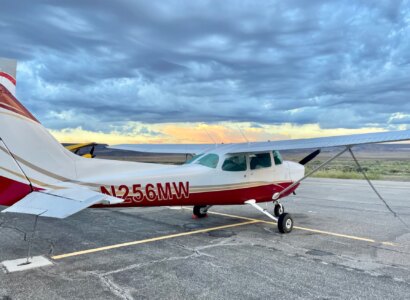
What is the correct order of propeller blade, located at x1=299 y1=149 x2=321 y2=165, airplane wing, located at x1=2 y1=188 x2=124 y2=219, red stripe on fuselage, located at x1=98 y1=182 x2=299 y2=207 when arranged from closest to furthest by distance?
1. airplane wing, located at x1=2 y1=188 x2=124 y2=219
2. red stripe on fuselage, located at x1=98 y1=182 x2=299 y2=207
3. propeller blade, located at x1=299 y1=149 x2=321 y2=165

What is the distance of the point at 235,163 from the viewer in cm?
944

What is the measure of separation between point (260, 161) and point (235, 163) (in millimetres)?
895

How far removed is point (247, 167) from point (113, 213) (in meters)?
5.28

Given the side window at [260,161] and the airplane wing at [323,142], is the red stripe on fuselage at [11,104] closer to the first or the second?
the airplane wing at [323,142]

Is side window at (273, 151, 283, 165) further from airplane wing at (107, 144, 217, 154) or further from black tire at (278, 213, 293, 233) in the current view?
black tire at (278, 213, 293, 233)

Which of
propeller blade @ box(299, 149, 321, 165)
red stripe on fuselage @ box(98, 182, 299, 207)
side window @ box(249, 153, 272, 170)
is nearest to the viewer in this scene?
red stripe on fuselage @ box(98, 182, 299, 207)

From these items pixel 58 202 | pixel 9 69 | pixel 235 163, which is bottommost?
pixel 58 202

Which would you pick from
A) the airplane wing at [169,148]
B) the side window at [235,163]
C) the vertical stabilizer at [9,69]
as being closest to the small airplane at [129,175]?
the side window at [235,163]

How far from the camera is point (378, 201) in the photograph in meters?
15.2

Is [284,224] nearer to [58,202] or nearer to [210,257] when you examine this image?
[210,257]

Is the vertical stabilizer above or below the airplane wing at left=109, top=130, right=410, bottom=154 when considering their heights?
above

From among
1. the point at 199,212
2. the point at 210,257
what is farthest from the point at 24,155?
the point at 199,212

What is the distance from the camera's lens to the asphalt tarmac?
5.12 m

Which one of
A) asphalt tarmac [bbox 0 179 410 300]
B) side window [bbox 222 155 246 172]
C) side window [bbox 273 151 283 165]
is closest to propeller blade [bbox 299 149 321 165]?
side window [bbox 273 151 283 165]
